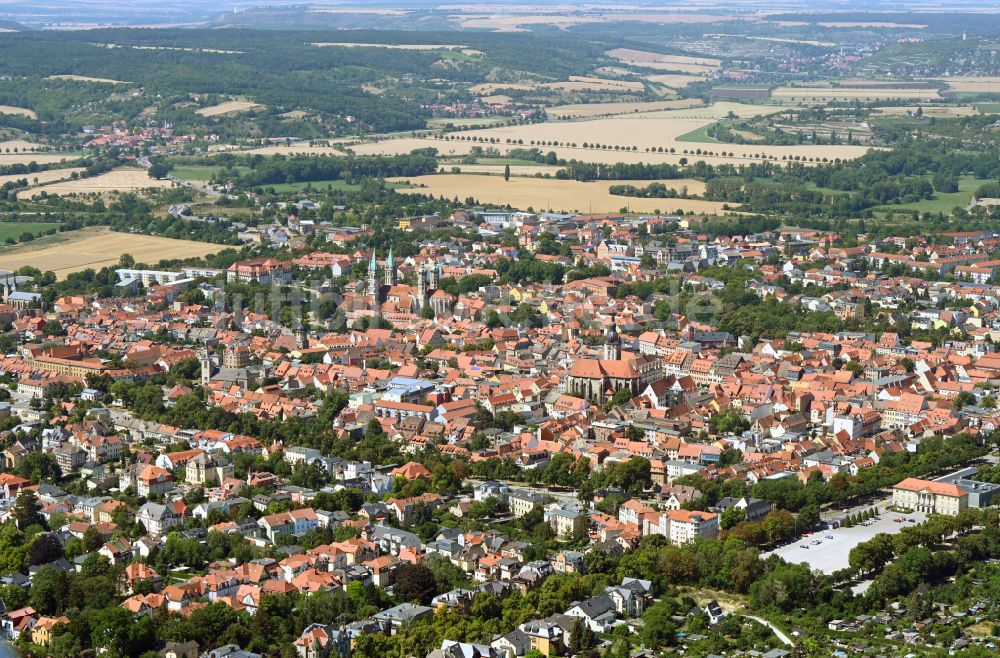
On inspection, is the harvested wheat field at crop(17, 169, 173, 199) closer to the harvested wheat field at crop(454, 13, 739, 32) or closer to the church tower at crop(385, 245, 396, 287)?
the church tower at crop(385, 245, 396, 287)

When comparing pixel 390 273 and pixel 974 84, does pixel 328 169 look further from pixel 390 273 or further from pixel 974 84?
pixel 974 84

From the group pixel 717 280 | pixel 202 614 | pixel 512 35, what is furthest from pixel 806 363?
pixel 512 35

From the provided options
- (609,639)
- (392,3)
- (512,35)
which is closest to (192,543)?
(609,639)

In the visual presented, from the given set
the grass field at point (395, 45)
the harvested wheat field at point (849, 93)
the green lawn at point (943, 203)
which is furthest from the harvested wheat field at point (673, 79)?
the green lawn at point (943, 203)

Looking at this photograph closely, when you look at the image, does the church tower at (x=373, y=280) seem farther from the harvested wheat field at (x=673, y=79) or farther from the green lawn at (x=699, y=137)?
the harvested wheat field at (x=673, y=79)

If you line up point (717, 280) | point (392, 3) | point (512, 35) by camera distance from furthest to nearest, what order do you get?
point (392, 3)
point (512, 35)
point (717, 280)

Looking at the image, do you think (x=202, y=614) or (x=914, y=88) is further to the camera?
(x=914, y=88)

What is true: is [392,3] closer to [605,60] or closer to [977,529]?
[605,60]

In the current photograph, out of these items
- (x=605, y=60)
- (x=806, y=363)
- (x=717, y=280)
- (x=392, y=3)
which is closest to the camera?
(x=806, y=363)
